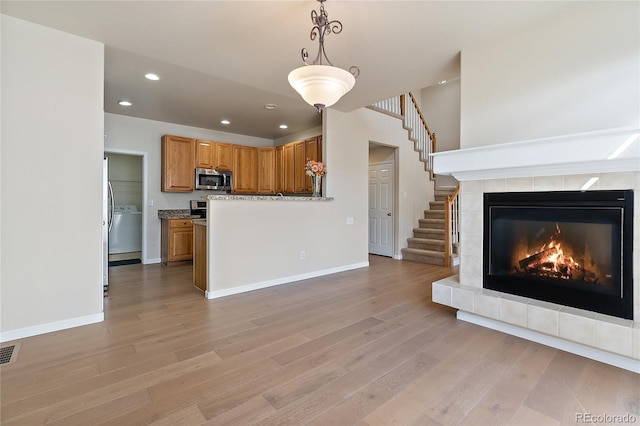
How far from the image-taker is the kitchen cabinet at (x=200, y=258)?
3.88m

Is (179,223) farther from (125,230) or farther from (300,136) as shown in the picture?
(300,136)

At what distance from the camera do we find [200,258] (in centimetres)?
403

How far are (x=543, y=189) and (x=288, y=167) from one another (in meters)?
4.72

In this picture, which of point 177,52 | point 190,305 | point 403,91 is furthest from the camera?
point 403,91

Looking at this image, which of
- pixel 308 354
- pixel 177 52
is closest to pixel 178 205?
pixel 177 52

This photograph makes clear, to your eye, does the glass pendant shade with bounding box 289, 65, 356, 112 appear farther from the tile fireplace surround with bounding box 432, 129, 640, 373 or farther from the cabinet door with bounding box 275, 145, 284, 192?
the cabinet door with bounding box 275, 145, 284, 192

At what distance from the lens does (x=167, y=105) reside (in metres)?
4.84

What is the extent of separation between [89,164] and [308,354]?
274cm

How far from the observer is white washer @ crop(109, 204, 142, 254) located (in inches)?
249

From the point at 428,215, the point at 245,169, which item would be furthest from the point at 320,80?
the point at 428,215

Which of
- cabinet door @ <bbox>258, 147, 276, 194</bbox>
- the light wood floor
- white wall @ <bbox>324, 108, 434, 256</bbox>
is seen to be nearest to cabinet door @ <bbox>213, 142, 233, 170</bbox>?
cabinet door @ <bbox>258, 147, 276, 194</bbox>

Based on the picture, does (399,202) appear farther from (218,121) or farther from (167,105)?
(167,105)

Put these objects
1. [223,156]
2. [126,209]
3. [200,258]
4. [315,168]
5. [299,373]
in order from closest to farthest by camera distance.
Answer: [299,373] → [200,258] → [315,168] → [223,156] → [126,209]

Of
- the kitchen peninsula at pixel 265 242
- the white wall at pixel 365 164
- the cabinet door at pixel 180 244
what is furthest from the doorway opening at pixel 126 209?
the white wall at pixel 365 164
